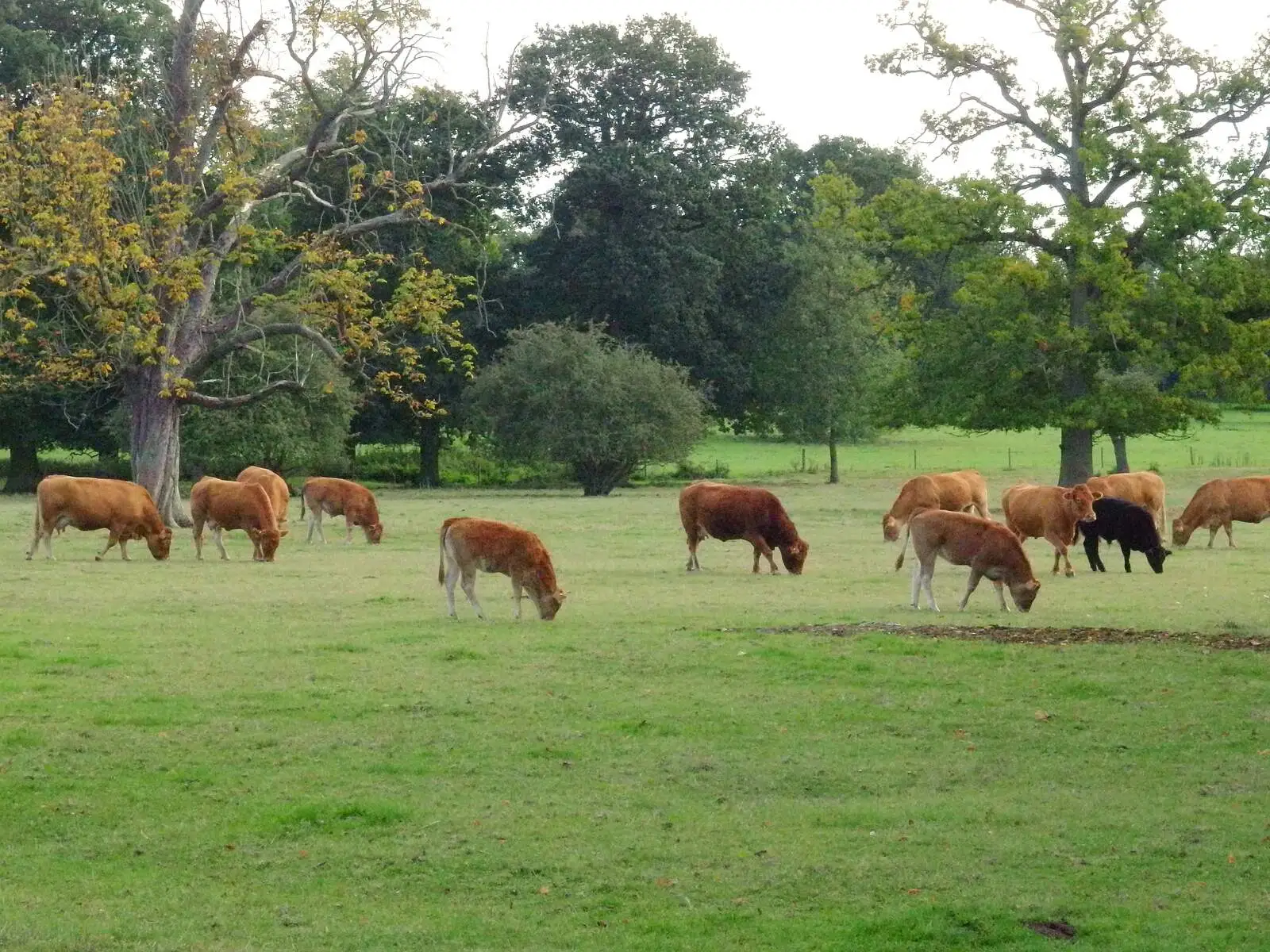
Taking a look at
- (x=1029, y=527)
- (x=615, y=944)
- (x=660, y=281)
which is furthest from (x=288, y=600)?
(x=660, y=281)

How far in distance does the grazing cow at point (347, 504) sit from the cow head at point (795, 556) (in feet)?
30.8

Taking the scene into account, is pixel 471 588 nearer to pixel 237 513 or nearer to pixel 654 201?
pixel 237 513

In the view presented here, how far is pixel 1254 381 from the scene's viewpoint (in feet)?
140

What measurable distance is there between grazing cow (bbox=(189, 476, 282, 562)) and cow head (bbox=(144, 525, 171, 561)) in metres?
0.73

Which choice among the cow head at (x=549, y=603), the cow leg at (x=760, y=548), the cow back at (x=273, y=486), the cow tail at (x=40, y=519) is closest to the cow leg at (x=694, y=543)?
the cow leg at (x=760, y=548)

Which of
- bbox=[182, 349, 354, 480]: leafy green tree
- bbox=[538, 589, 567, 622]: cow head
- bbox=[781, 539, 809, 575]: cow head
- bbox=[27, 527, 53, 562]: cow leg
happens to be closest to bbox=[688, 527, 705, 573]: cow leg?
bbox=[781, 539, 809, 575]: cow head

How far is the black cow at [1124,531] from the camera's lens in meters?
24.8

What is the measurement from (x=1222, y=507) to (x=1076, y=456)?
1444cm

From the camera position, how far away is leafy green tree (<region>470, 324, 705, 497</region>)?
51344 millimetres

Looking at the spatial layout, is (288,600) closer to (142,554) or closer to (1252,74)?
(142,554)

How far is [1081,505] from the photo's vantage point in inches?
980

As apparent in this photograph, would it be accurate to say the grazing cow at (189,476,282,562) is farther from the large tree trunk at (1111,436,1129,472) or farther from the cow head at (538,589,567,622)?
the large tree trunk at (1111,436,1129,472)

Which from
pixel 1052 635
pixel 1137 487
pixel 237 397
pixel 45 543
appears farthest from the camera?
pixel 237 397

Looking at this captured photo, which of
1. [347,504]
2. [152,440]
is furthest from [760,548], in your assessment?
[152,440]
